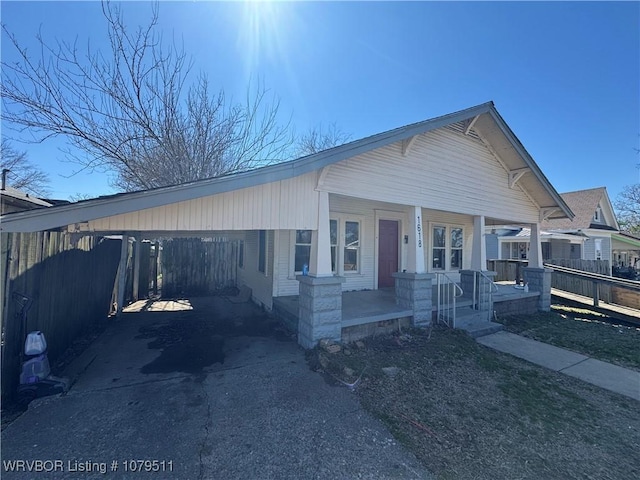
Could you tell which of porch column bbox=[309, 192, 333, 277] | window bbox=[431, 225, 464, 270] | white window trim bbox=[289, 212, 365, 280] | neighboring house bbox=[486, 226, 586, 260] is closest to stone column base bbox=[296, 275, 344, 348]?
porch column bbox=[309, 192, 333, 277]

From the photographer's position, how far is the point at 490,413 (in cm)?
354

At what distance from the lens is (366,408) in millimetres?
3518

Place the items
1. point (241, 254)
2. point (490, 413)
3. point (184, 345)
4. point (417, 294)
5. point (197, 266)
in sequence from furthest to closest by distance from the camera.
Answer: point (241, 254) → point (197, 266) → point (417, 294) → point (184, 345) → point (490, 413)

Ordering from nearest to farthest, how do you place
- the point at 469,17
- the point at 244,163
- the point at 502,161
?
1. the point at 469,17
2. the point at 502,161
3. the point at 244,163

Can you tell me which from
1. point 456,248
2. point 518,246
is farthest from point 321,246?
point 518,246

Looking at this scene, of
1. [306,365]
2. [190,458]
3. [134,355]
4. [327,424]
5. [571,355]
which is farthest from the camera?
[571,355]

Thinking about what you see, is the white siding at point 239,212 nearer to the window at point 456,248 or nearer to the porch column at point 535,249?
the window at point 456,248

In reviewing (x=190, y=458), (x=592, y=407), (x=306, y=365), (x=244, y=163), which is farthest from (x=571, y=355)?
(x=244, y=163)

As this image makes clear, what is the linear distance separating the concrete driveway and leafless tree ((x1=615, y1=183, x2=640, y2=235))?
111 feet

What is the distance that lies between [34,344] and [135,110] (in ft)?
25.1

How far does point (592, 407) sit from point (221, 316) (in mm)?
7493

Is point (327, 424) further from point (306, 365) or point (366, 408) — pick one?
point (306, 365)

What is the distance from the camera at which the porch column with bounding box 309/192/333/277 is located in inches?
205

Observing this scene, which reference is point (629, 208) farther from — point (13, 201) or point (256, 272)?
point (13, 201)
